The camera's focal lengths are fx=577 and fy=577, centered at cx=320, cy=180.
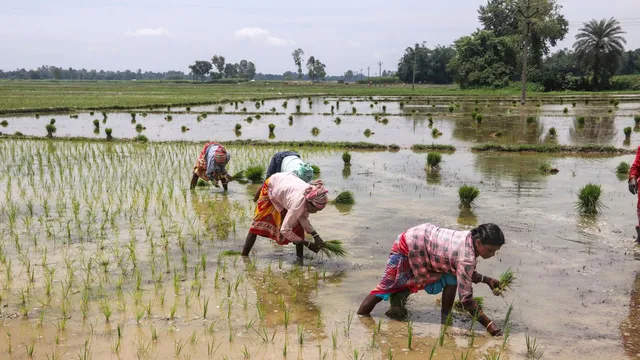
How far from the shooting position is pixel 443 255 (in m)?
3.68

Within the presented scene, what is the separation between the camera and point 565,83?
46.0 meters

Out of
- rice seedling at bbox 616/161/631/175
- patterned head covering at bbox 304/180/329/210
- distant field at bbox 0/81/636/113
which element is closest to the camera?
patterned head covering at bbox 304/180/329/210

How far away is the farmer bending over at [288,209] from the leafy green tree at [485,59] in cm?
4512

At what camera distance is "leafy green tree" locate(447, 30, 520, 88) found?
47766 millimetres

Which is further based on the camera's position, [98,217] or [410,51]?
[410,51]

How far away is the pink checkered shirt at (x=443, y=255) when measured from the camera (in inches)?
142

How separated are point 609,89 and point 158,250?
47.9 meters

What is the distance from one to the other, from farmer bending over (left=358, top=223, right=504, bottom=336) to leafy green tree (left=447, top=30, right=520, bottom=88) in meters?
45.9

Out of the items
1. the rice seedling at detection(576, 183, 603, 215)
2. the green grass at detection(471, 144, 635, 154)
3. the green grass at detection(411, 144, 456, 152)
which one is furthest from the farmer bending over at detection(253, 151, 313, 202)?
the green grass at detection(471, 144, 635, 154)

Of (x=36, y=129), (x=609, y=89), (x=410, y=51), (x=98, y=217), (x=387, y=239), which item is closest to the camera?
(x=387, y=239)

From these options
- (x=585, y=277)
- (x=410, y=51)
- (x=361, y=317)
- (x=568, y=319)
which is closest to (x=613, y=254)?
(x=585, y=277)

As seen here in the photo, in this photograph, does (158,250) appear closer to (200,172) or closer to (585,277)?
(200,172)

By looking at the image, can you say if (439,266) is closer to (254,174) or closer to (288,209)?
(288,209)

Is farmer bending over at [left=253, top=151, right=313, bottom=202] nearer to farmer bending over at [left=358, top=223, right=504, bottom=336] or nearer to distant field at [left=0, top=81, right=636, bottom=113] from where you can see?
farmer bending over at [left=358, top=223, right=504, bottom=336]
